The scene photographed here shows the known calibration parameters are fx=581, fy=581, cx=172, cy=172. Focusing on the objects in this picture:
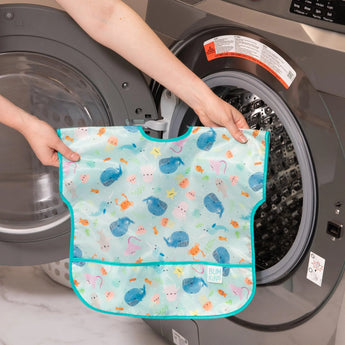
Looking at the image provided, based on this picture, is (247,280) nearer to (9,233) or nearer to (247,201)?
(247,201)

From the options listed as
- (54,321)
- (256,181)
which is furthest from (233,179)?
(54,321)

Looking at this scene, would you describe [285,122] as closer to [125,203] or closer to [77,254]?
[125,203]

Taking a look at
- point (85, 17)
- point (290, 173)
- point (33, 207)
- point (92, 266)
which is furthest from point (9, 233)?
point (290, 173)

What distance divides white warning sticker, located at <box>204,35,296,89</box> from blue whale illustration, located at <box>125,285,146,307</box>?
0.46 metres

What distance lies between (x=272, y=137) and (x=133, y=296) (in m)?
0.41

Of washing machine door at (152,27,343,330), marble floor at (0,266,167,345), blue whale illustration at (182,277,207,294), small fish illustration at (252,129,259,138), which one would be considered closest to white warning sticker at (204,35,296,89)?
washing machine door at (152,27,343,330)

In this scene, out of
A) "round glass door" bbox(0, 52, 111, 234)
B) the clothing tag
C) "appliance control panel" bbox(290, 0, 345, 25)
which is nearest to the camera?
"appliance control panel" bbox(290, 0, 345, 25)

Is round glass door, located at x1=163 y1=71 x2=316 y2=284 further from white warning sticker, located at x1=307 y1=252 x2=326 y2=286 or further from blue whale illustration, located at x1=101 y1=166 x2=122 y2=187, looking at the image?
blue whale illustration, located at x1=101 y1=166 x2=122 y2=187

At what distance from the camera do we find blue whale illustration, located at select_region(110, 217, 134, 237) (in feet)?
3.63

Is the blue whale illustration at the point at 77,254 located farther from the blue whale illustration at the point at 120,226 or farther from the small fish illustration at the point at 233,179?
the small fish illustration at the point at 233,179

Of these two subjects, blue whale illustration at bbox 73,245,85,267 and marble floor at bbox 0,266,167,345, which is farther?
marble floor at bbox 0,266,167,345

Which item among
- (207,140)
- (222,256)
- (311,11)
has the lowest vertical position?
(222,256)

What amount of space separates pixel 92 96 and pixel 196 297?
1.54ft

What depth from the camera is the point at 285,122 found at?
37.7 inches
